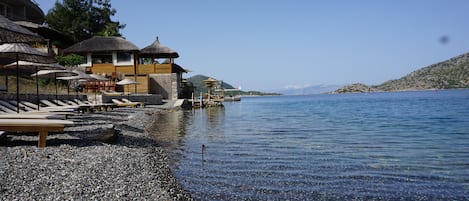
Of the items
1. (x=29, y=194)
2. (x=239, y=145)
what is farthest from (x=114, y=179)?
(x=239, y=145)

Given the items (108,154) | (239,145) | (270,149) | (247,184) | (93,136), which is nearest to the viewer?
(247,184)

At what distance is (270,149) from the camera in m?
11.2

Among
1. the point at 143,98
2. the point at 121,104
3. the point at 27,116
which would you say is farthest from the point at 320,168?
the point at 143,98

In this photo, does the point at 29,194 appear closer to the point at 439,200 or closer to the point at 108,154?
the point at 108,154

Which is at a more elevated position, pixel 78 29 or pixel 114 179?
pixel 78 29

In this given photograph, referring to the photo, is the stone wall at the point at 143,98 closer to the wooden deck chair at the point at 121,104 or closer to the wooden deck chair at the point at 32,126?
the wooden deck chair at the point at 121,104

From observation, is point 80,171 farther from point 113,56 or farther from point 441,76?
point 441,76

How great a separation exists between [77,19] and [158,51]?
1851cm

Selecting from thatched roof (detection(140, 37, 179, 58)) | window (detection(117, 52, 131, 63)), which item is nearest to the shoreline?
window (detection(117, 52, 131, 63))

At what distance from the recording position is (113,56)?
35906 mm

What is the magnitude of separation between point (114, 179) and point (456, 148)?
10197 mm

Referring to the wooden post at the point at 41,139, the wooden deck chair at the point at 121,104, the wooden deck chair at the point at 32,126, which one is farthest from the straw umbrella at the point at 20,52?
the wooden deck chair at the point at 121,104

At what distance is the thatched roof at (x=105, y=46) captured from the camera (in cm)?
3500

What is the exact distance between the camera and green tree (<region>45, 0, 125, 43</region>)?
48.2 m
